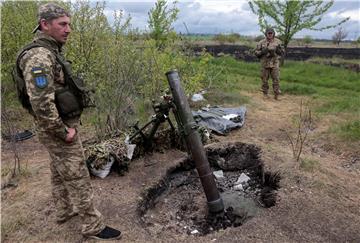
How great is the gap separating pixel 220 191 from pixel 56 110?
9.09ft

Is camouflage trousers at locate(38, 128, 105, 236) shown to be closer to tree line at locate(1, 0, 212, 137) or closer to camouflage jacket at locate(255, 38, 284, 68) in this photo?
tree line at locate(1, 0, 212, 137)

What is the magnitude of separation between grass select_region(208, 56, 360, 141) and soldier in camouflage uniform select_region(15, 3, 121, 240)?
5.15 meters

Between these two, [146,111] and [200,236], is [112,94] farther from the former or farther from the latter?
[200,236]

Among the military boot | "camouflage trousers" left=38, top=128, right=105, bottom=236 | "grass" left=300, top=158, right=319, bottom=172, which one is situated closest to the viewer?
"camouflage trousers" left=38, top=128, right=105, bottom=236

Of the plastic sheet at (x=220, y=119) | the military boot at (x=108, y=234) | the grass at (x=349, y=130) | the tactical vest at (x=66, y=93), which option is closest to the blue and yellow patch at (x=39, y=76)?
the tactical vest at (x=66, y=93)

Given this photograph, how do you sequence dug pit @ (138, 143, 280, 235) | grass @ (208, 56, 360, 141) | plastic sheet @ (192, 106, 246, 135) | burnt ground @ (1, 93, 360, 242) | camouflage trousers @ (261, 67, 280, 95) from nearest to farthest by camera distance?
burnt ground @ (1, 93, 360, 242), dug pit @ (138, 143, 280, 235), plastic sheet @ (192, 106, 246, 135), grass @ (208, 56, 360, 141), camouflage trousers @ (261, 67, 280, 95)

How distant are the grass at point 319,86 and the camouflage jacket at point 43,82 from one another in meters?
5.51

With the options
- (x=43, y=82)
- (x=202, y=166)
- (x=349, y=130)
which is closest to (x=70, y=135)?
(x=43, y=82)

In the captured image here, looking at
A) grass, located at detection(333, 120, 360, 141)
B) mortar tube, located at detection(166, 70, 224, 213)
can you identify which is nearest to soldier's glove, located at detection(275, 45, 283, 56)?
grass, located at detection(333, 120, 360, 141)

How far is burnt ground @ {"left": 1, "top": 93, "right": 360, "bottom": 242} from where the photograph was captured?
3.63 metres

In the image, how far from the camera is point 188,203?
4.72 m

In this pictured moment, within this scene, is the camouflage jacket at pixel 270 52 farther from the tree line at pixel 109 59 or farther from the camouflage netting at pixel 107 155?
the camouflage netting at pixel 107 155

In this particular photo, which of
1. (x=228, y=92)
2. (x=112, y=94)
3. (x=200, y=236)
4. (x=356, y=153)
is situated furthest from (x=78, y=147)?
(x=228, y=92)

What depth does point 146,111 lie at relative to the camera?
6.55 m
